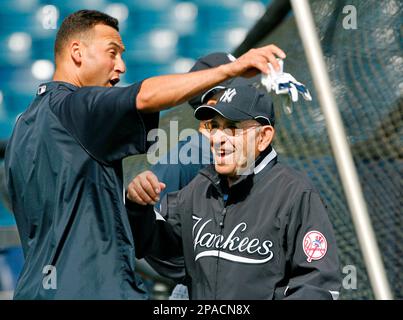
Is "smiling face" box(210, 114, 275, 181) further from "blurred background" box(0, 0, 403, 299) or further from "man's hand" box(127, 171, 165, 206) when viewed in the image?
"blurred background" box(0, 0, 403, 299)

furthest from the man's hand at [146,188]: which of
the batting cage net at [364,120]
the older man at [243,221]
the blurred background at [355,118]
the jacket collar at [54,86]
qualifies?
the batting cage net at [364,120]

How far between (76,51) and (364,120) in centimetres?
93

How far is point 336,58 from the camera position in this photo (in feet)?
8.14

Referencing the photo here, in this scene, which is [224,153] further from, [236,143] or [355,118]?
[355,118]

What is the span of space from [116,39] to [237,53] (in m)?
1.12

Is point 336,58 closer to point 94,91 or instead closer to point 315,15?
point 315,15

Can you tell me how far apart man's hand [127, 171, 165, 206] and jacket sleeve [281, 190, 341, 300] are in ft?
0.87

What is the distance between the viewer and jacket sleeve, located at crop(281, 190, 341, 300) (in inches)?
65.6

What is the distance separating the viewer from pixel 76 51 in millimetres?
1890

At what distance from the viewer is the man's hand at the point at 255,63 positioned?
1.49 meters

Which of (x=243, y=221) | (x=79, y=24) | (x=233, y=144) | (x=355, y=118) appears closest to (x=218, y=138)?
(x=233, y=144)

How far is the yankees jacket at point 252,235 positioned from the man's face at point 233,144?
31 millimetres

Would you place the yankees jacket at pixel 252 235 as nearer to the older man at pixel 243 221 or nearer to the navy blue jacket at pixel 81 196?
the older man at pixel 243 221
